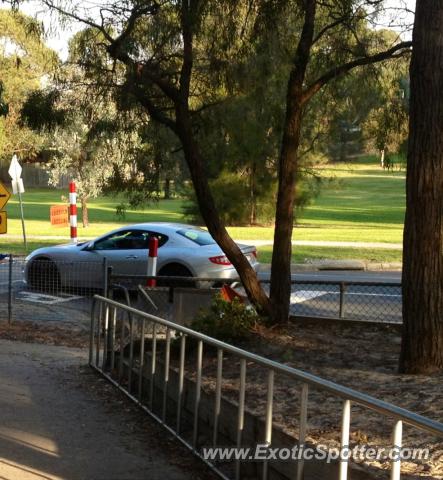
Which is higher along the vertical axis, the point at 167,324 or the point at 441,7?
the point at 441,7

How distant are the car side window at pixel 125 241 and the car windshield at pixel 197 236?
744mm

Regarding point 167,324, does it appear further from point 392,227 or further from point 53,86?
point 392,227

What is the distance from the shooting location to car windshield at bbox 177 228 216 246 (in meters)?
16.7

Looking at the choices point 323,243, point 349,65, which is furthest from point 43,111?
point 323,243

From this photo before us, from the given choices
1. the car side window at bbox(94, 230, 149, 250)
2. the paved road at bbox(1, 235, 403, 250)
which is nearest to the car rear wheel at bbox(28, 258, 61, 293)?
the car side window at bbox(94, 230, 149, 250)

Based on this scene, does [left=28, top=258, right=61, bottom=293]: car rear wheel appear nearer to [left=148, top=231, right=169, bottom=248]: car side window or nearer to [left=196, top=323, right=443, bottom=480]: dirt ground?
[left=148, top=231, right=169, bottom=248]: car side window

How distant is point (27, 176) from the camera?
9181 cm

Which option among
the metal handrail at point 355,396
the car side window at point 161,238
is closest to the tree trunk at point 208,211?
the metal handrail at point 355,396

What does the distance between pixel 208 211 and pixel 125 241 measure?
24.9ft

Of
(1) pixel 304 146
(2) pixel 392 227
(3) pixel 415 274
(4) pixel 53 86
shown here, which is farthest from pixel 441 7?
(2) pixel 392 227

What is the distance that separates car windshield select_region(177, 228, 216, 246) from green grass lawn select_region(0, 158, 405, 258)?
1486mm

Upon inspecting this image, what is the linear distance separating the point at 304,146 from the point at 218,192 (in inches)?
261

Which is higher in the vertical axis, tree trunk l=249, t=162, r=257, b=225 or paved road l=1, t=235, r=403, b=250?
tree trunk l=249, t=162, r=257, b=225

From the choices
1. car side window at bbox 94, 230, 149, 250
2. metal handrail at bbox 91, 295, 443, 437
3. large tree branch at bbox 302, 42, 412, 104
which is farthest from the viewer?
car side window at bbox 94, 230, 149, 250
